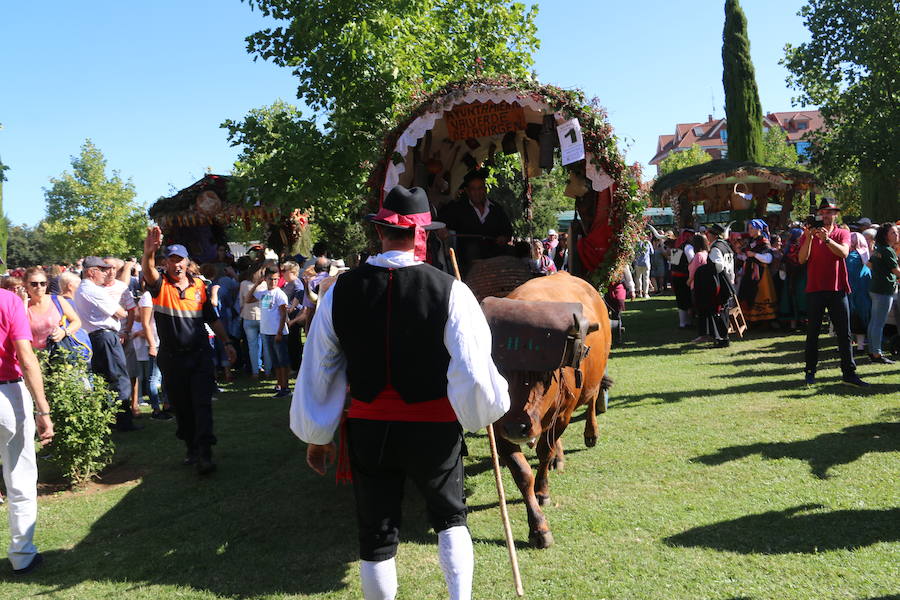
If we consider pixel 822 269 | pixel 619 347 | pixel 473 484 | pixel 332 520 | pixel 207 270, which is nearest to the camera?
pixel 332 520

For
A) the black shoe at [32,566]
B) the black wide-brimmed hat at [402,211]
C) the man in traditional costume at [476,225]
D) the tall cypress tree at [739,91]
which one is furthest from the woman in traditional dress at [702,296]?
the tall cypress tree at [739,91]

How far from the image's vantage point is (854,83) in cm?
2414

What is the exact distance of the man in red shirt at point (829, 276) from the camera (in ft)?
26.0

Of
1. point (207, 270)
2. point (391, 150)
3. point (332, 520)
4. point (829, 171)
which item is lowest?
point (332, 520)

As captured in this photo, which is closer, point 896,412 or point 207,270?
point 896,412

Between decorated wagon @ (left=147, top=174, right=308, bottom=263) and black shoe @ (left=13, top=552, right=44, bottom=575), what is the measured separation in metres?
12.2

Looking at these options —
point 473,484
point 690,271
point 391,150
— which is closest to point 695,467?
point 473,484

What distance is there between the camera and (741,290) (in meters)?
13.6

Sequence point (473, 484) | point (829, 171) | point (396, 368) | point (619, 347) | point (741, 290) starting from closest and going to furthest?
point (396, 368)
point (473, 484)
point (619, 347)
point (741, 290)
point (829, 171)

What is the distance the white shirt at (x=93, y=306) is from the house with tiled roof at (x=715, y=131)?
86.2 meters

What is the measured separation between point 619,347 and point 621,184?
6529 mm

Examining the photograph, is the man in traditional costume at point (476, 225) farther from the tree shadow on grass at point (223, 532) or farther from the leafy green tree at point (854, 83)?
the leafy green tree at point (854, 83)

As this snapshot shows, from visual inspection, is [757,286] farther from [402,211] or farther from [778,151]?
[778,151]

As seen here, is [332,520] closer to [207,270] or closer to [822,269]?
[822,269]
